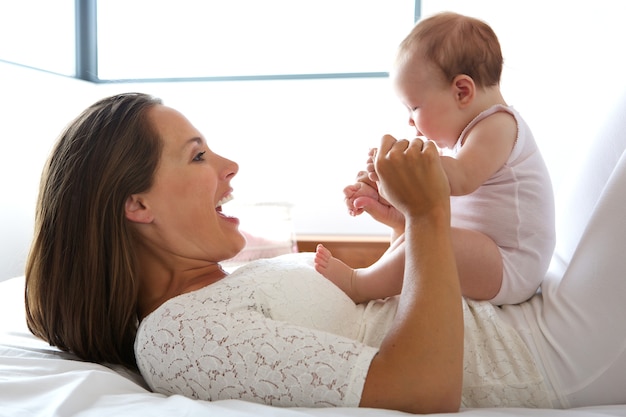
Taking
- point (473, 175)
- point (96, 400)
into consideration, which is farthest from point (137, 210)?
point (473, 175)

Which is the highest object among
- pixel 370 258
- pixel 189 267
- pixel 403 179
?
pixel 403 179

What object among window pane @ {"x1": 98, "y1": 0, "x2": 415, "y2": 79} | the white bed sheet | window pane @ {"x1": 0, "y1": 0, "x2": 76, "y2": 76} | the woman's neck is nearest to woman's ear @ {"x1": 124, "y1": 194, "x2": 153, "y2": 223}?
the woman's neck

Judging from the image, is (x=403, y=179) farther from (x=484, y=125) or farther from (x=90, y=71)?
(x=90, y=71)

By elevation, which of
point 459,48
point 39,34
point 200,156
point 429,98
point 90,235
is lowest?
point 90,235

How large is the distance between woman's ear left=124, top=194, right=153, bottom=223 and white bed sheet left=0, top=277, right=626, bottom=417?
0.97 feet

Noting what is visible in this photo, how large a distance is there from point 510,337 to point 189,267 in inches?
26.5

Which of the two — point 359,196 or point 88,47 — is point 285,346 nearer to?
point 359,196

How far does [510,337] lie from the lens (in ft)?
4.05

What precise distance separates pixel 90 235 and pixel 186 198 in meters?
0.21

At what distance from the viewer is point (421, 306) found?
1037 millimetres

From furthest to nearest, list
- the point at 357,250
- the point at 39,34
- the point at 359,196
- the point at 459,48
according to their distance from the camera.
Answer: the point at 39,34 < the point at 357,250 < the point at 359,196 < the point at 459,48

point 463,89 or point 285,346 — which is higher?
point 463,89

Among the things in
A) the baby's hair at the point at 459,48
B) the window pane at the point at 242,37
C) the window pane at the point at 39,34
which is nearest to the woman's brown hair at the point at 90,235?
the baby's hair at the point at 459,48

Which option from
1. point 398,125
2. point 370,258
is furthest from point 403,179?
point 398,125
